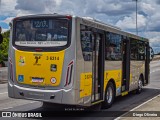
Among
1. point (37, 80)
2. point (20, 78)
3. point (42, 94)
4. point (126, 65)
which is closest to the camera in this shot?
point (42, 94)

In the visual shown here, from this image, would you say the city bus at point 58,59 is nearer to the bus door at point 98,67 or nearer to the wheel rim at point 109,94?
the bus door at point 98,67

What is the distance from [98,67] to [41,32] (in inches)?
97.3

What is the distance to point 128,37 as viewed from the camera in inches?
624

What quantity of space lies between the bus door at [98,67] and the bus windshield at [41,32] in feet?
4.77

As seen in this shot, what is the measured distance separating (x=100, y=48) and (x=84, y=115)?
2295 mm

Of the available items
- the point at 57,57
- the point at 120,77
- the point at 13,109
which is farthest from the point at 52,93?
the point at 120,77

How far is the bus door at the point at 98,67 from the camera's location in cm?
1173

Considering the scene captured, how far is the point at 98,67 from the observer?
12219 millimetres

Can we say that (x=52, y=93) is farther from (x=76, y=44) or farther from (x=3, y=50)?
(x=3, y=50)

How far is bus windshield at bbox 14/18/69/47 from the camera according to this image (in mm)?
10570

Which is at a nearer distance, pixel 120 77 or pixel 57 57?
pixel 57 57

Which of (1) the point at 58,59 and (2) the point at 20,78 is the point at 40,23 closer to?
(1) the point at 58,59

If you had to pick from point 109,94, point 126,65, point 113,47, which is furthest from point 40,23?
point 126,65

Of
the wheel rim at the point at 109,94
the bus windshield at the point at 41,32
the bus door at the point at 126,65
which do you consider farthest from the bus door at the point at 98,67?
the bus door at the point at 126,65
